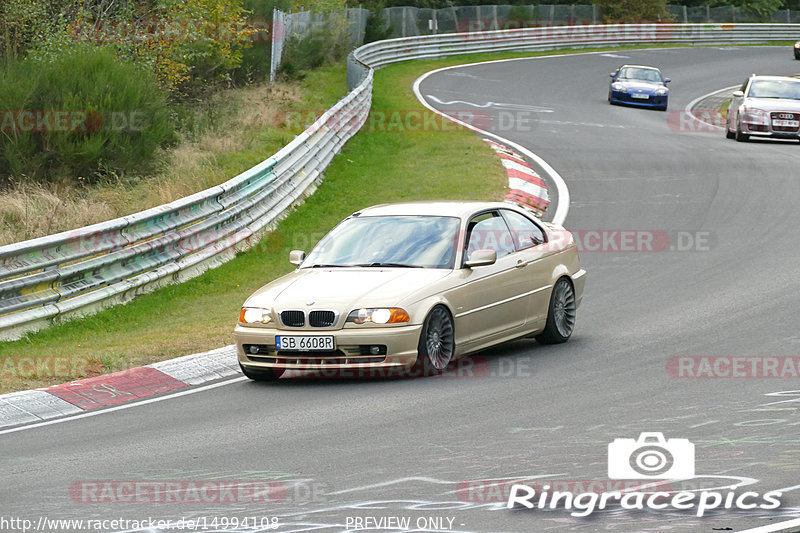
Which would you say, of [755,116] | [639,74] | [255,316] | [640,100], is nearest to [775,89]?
[755,116]

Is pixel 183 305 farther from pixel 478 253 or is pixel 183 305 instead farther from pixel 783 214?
pixel 783 214

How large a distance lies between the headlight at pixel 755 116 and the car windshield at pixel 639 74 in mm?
8671

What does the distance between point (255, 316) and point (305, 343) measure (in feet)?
1.90

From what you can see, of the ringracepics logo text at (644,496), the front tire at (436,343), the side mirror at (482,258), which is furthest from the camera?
the side mirror at (482,258)

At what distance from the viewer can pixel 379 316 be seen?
1012cm

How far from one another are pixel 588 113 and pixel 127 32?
13996 millimetres

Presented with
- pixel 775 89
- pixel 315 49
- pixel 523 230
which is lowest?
pixel 775 89

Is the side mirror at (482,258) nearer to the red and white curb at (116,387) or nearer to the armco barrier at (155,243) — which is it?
the red and white curb at (116,387)

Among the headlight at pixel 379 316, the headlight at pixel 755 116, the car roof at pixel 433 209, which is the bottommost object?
the headlight at pixel 755 116

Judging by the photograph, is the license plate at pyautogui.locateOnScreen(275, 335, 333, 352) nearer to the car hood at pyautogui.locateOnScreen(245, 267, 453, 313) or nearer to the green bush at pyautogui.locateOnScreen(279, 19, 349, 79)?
the car hood at pyautogui.locateOnScreen(245, 267, 453, 313)

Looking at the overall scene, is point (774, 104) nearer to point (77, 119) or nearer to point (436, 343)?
point (77, 119)

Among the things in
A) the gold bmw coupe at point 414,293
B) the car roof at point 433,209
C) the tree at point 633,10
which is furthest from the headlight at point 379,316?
the tree at point 633,10

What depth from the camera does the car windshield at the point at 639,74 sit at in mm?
37531

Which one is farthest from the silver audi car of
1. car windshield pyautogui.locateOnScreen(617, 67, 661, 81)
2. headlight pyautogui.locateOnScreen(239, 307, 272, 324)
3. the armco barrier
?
headlight pyautogui.locateOnScreen(239, 307, 272, 324)
